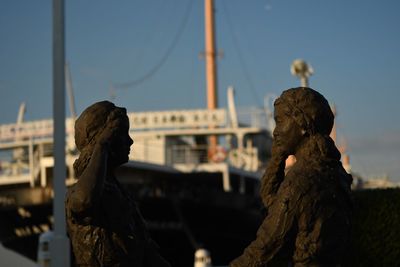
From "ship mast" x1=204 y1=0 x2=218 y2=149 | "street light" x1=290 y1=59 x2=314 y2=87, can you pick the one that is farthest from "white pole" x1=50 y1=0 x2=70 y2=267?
"ship mast" x1=204 y1=0 x2=218 y2=149

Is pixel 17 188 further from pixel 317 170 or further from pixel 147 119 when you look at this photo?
pixel 317 170

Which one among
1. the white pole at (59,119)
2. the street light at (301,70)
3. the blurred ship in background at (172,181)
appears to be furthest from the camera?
the blurred ship in background at (172,181)

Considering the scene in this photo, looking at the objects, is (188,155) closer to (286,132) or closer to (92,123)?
(92,123)

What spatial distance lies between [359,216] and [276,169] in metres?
5.36

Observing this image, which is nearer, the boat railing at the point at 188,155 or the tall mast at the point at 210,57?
the boat railing at the point at 188,155

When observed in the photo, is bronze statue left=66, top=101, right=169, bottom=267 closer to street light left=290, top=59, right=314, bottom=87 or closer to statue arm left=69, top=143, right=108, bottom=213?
statue arm left=69, top=143, right=108, bottom=213

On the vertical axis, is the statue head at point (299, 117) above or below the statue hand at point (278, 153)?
above

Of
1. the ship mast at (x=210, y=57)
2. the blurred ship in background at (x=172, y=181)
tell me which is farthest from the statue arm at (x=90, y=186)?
the ship mast at (x=210, y=57)

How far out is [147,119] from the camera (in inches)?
1166

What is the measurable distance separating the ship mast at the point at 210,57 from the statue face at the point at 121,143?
37197mm

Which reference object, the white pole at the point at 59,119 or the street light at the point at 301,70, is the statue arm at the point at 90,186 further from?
the street light at the point at 301,70

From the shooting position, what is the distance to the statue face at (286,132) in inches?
111

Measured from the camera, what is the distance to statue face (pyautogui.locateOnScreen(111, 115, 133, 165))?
2971mm

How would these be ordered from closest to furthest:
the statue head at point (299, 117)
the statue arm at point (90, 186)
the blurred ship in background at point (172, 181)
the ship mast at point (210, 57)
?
the statue arm at point (90, 186)
the statue head at point (299, 117)
the blurred ship in background at point (172, 181)
the ship mast at point (210, 57)
